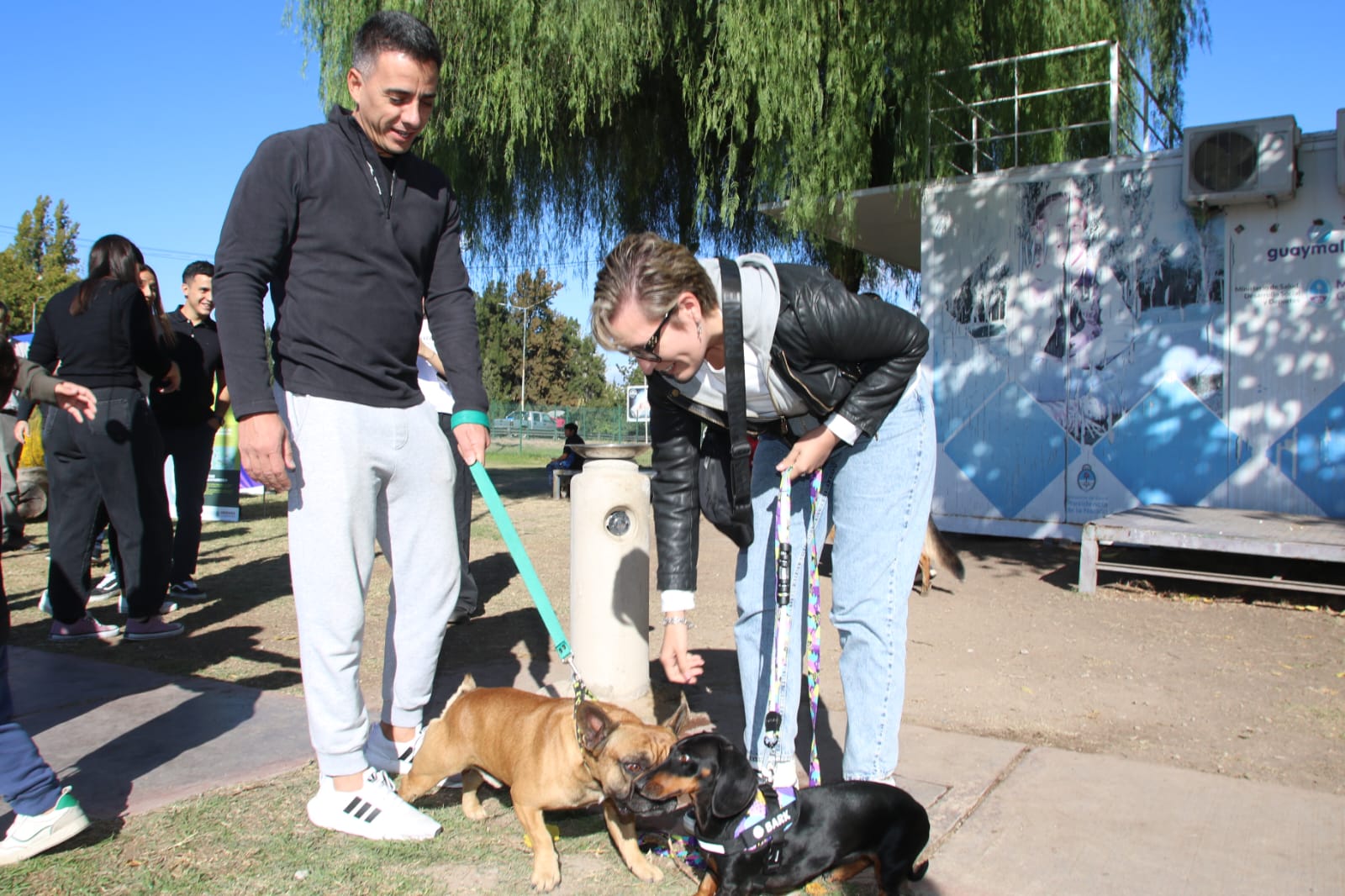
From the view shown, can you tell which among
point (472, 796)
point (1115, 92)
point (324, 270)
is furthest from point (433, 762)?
point (1115, 92)

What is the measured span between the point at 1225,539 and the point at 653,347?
5.93 metres

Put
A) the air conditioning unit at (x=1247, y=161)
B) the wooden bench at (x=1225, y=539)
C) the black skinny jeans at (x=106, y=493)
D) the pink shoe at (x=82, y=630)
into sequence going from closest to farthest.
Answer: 1. the black skinny jeans at (x=106, y=493)
2. the pink shoe at (x=82, y=630)
3. the wooden bench at (x=1225, y=539)
4. the air conditioning unit at (x=1247, y=161)

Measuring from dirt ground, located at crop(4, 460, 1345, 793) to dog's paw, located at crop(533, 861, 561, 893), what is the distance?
2.10 m

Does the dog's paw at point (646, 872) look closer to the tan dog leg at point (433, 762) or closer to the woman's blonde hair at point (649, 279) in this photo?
the tan dog leg at point (433, 762)

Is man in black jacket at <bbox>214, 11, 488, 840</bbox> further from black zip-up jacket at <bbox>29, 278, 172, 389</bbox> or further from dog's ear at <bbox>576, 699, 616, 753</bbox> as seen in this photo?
black zip-up jacket at <bbox>29, 278, 172, 389</bbox>

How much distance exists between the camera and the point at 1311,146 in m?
8.39

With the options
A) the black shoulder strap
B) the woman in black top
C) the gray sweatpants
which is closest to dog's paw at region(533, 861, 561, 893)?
the gray sweatpants

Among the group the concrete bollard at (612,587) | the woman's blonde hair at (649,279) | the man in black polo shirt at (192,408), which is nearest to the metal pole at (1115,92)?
the concrete bollard at (612,587)

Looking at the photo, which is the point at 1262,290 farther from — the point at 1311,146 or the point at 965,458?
the point at 965,458

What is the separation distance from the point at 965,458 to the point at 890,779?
26.1ft

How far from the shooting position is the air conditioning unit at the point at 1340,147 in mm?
7988

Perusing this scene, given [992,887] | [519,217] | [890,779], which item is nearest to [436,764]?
[890,779]

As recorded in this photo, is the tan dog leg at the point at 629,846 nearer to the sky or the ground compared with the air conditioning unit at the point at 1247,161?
nearer to the ground

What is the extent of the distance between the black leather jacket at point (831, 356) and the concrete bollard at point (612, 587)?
1.24 m
